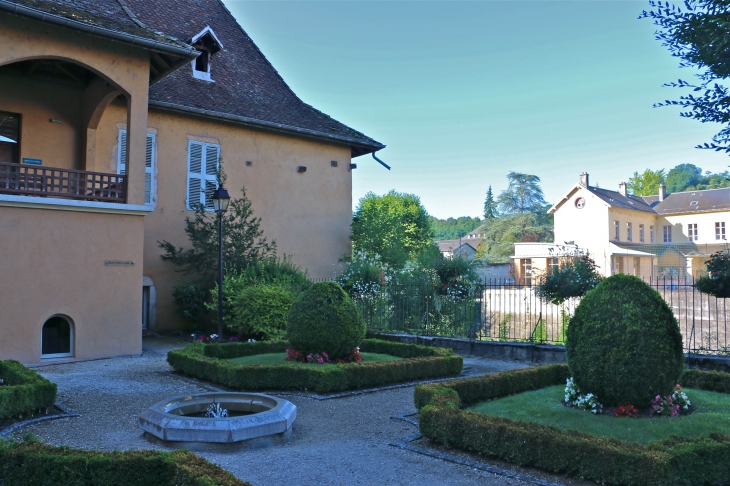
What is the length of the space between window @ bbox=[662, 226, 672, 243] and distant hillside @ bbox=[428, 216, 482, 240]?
2679 inches

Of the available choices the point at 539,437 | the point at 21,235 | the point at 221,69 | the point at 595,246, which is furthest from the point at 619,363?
the point at 595,246

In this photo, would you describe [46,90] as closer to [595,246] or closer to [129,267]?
[129,267]

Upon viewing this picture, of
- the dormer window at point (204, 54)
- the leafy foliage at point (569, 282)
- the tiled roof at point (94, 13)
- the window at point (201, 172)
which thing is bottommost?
the leafy foliage at point (569, 282)

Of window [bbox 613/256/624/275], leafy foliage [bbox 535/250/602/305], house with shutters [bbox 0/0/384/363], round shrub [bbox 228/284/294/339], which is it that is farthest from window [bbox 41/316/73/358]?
window [bbox 613/256/624/275]

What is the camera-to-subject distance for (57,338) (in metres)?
12.1

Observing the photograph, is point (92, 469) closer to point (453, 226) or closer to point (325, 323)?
point (325, 323)

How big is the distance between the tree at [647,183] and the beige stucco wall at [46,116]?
63732 mm

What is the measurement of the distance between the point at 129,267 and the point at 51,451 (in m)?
8.29

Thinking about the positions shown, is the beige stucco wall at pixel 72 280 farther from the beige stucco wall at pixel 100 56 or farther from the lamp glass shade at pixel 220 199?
the lamp glass shade at pixel 220 199

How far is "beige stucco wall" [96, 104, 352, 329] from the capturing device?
16.6 meters

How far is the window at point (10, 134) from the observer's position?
553 inches

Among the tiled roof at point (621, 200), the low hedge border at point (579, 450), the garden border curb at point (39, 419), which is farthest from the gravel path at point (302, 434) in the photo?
the tiled roof at point (621, 200)

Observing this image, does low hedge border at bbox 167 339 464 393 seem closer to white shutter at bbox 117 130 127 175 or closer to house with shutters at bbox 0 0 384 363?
house with shutters at bbox 0 0 384 363

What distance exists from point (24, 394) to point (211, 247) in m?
9.29
